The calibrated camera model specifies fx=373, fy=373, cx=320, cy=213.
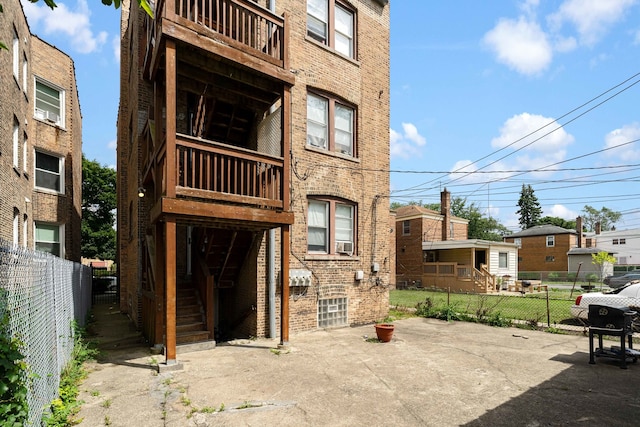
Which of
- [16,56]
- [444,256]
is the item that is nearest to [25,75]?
[16,56]

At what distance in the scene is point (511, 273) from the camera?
28562 millimetres

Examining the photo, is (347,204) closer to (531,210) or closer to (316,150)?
(316,150)

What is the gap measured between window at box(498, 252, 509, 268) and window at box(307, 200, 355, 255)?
2048 centimetres

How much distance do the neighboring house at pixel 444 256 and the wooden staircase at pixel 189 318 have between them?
19743 millimetres

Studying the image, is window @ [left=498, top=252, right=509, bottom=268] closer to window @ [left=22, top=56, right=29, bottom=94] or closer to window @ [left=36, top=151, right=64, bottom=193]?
window @ [left=36, top=151, right=64, bottom=193]

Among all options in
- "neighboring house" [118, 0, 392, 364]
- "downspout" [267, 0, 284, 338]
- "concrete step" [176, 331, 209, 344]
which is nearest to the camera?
"neighboring house" [118, 0, 392, 364]

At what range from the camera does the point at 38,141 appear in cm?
1498

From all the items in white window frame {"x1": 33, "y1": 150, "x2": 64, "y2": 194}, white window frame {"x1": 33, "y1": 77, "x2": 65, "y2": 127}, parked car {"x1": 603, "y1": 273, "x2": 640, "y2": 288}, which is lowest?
parked car {"x1": 603, "y1": 273, "x2": 640, "y2": 288}

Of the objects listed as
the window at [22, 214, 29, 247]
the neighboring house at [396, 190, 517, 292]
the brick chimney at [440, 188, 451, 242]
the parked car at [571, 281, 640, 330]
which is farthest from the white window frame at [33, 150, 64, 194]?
the brick chimney at [440, 188, 451, 242]

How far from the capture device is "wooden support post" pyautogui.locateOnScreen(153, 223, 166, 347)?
7695 millimetres

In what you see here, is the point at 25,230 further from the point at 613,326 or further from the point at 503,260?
the point at 503,260

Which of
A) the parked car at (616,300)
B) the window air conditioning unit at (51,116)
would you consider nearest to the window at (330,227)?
the parked car at (616,300)

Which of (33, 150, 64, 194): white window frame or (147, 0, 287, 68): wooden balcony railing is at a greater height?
(147, 0, 287, 68): wooden balcony railing

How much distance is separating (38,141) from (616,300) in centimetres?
2083
